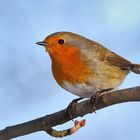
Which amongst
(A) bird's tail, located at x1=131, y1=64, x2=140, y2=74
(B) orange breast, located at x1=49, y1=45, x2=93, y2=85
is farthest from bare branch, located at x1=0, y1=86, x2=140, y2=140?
(A) bird's tail, located at x1=131, y1=64, x2=140, y2=74

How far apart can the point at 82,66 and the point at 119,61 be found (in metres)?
0.47

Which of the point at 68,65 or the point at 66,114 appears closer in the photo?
the point at 66,114

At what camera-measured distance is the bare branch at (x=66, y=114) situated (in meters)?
1.50

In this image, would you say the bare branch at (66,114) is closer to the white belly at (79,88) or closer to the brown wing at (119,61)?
the white belly at (79,88)

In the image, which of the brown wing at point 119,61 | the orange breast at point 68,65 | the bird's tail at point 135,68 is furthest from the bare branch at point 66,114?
the brown wing at point 119,61

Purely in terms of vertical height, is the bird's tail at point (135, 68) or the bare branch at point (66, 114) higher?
the bird's tail at point (135, 68)

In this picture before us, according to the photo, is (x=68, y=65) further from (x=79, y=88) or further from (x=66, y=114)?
(x=66, y=114)

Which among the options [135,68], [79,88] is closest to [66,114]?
[79,88]

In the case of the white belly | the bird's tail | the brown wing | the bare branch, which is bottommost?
the bare branch

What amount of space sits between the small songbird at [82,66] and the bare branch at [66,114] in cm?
44

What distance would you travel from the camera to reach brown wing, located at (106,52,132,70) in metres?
2.65

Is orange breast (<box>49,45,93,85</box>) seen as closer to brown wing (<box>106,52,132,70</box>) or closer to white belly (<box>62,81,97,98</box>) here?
white belly (<box>62,81,97,98</box>)

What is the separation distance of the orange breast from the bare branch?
0.43 metres

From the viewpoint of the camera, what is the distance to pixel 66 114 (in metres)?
1.92
